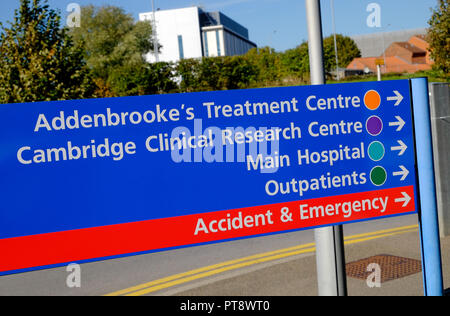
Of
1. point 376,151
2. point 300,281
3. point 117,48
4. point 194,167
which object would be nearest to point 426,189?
point 376,151

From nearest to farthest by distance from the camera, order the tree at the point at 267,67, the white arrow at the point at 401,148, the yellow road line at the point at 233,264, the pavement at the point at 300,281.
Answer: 1. the white arrow at the point at 401,148
2. the pavement at the point at 300,281
3. the yellow road line at the point at 233,264
4. the tree at the point at 267,67

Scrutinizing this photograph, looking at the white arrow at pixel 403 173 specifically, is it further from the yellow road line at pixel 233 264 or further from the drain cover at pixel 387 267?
the yellow road line at pixel 233 264

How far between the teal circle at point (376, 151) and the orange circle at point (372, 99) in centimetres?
27

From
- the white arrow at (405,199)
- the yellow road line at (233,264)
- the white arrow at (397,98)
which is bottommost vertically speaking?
the yellow road line at (233,264)

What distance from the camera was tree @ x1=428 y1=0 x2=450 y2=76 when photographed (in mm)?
19109

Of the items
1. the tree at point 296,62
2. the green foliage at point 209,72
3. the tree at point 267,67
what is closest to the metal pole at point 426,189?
the green foliage at point 209,72

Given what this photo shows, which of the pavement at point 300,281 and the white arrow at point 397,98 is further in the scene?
the pavement at point 300,281

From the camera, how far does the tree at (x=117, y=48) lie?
3484 centimetres

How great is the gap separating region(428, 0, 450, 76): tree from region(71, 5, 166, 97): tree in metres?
19.9

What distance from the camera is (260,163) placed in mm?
3514

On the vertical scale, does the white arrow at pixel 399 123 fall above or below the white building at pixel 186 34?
below

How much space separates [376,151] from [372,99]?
386 millimetres

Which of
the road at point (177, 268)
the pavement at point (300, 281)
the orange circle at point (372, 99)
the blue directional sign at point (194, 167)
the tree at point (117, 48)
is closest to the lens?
the blue directional sign at point (194, 167)
